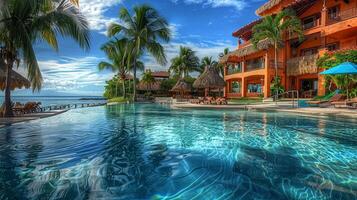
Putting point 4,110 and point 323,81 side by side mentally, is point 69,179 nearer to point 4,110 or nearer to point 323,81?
point 4,110

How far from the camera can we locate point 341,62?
16781mm

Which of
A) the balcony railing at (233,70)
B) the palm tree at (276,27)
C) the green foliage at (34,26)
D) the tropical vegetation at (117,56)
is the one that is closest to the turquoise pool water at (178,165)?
the green foliage at (34,26)

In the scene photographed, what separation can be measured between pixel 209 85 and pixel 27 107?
49.1 ft

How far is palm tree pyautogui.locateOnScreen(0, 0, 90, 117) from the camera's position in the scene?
9234 millimetres

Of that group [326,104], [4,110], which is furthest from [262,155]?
[326,104]

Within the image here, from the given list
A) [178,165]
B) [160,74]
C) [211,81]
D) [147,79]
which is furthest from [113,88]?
[178,165]

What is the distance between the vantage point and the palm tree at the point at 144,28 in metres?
25.2

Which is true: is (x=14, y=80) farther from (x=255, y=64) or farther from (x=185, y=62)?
(x=185, y=62)

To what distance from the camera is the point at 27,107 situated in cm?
1312

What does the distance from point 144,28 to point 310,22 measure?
16.5m

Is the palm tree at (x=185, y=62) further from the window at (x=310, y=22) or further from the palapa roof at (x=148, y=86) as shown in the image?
the window at (x=310, y=22)

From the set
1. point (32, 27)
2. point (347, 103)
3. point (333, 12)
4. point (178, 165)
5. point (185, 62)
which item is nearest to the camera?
point (178, 165)

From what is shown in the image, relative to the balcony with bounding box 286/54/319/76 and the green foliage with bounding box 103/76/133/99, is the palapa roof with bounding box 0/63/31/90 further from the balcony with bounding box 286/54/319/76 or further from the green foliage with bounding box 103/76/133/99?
the green foliage with bounding box 103/76/133/99

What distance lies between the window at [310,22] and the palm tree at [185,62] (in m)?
20.9
